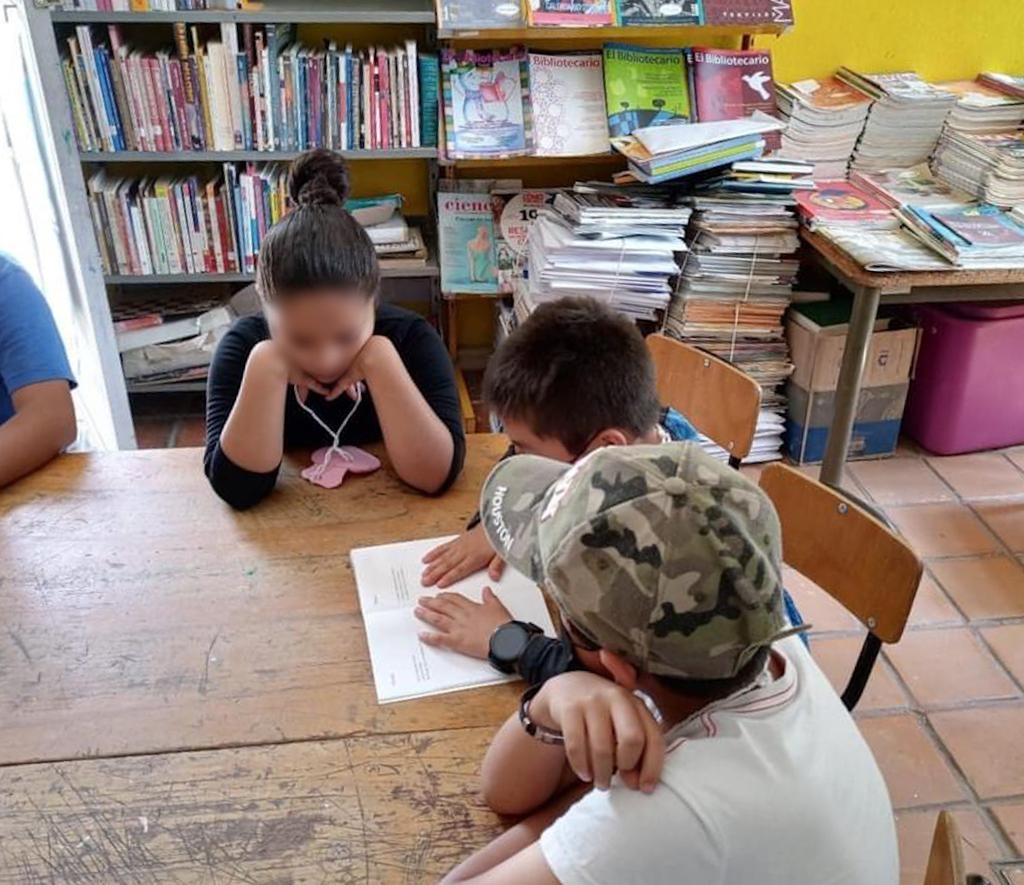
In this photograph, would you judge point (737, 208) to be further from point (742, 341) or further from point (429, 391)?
point (429, 391)

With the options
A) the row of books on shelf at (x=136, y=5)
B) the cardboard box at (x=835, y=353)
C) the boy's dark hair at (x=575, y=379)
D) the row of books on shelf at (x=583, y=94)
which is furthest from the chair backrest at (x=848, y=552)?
the row of books on shelf at (x=136, y=5)

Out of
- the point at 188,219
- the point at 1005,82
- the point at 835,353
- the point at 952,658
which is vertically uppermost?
the point at 1005,82

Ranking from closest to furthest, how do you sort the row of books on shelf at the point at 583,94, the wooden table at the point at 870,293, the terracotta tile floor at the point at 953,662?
1. the terracotta tile floor at the point at 953,662
2. the wooden table at the point at 870,293
3. the row of books on shelf at the point at 583,94

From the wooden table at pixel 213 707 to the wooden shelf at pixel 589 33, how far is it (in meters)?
1.61

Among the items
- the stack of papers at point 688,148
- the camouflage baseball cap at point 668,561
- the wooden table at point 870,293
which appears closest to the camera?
the camouflage baseball cap at point 668,561

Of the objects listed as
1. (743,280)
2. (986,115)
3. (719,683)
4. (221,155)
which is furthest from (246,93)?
(719,683)

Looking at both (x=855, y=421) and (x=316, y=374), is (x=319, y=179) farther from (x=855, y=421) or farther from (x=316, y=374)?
→ (x=855, y=421)

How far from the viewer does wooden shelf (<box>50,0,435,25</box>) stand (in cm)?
251

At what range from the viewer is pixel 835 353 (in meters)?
2.74

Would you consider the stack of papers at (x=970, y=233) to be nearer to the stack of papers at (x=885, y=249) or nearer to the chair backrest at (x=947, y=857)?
the stack of papers at (x=885, y=249)

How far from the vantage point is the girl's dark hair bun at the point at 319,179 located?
1498 millimetres

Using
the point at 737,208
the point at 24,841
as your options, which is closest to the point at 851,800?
the point at 24,841

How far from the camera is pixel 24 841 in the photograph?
86 cm

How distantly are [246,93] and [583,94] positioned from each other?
35.7 inches
